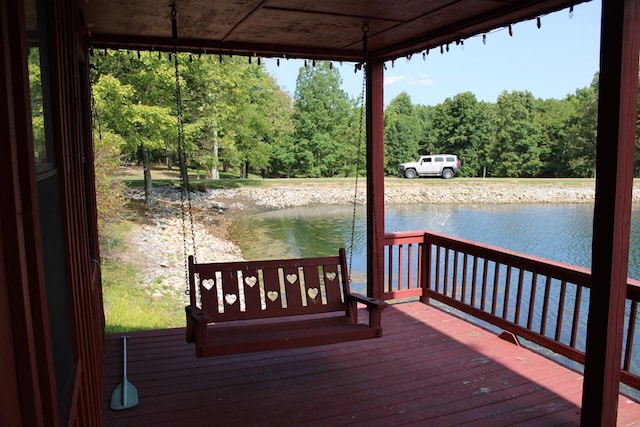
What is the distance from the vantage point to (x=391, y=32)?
361 cm

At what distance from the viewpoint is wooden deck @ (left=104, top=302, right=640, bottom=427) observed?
270 centimetres

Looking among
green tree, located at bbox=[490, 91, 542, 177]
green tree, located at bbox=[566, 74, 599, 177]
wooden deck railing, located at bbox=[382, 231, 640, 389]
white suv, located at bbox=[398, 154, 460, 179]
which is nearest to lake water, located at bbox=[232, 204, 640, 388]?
wooden deck railing, located at bbox=[382, 231, 640, 389]

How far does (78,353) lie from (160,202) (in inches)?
642

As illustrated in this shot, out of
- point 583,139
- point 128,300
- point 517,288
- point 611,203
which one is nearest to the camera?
point 611,203

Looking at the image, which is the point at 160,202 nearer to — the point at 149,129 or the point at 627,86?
the point at 149,129

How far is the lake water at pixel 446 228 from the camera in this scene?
12.8m

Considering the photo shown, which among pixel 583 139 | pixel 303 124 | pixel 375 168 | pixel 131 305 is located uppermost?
pixel 303 124

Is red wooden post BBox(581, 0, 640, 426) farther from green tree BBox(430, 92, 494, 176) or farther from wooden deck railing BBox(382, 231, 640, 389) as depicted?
green tree BBox(430, 92, 494, 176)

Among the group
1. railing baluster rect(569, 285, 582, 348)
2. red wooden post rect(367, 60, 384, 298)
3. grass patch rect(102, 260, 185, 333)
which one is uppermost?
red wooden post rect(367, 60, 384, 298)

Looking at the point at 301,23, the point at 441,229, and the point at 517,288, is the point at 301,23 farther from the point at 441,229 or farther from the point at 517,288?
the point at 441,229

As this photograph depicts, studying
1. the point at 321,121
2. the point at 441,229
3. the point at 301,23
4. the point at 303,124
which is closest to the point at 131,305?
the point at 301,23

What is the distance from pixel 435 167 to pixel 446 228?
10.8 meters

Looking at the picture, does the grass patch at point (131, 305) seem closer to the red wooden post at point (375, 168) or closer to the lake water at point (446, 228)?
the lake water at point (446, 228)

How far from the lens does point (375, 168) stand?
4.45m
